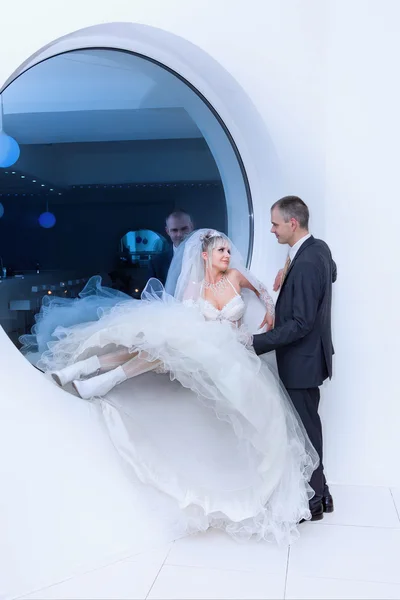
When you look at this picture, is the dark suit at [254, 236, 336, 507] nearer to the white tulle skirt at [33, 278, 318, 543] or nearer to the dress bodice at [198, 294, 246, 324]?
the white tulle skirt at [33, 278, 318, 543]

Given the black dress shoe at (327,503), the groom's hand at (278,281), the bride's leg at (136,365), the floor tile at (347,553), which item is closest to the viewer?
the floor tile at (347,553)

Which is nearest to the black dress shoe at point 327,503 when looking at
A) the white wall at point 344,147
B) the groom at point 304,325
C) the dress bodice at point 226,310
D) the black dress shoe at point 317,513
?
the groom at point 304,325

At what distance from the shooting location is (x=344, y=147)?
3930mm

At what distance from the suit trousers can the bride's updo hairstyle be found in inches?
34.7

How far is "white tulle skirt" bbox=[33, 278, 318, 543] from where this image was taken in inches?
124

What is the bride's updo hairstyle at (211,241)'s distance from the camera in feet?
12.6

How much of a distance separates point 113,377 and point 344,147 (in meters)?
1.87

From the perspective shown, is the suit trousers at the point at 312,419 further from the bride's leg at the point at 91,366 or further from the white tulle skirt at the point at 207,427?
the bride's leg at the point at 91,366

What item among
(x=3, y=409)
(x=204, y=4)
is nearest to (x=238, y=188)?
(x=204, y=4)

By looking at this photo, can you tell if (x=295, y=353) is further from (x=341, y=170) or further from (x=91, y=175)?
(x=91, y=175)

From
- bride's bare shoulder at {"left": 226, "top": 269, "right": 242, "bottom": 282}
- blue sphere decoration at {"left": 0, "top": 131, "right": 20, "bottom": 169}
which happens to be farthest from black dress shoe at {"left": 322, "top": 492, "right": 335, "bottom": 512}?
blue sphere decoration at {"left": 0, "top": 131, "right": 20, "bottom": 169}

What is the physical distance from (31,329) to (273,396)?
1.37 meters

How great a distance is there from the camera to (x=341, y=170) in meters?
3.95

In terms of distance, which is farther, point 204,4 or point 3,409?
point 204,4
